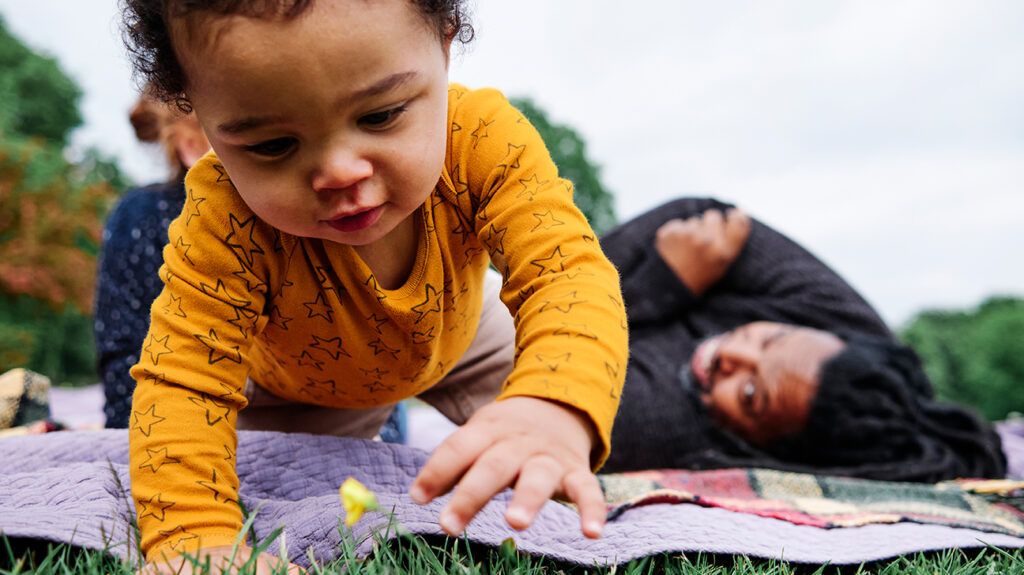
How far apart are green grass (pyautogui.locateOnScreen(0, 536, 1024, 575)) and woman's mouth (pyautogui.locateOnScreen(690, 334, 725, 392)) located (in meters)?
1.54

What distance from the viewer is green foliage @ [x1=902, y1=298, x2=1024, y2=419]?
4.19 metres

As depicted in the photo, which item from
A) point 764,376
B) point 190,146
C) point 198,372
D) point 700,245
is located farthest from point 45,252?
point 198,372

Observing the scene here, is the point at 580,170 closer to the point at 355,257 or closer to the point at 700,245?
the point at 700,245

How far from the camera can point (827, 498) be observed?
1.87 meters

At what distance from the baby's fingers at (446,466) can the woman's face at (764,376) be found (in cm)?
204

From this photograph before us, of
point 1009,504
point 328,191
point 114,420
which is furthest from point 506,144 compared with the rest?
point 1009,504

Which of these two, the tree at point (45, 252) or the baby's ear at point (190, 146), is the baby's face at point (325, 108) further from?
the tree at point (45, 252)

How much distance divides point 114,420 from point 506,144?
1.33 metres

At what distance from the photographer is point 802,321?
292 cm

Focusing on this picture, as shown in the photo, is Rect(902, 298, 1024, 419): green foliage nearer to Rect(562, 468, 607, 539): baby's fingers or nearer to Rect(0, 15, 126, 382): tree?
Rect(562, 468, 607, 539): baby's fingers

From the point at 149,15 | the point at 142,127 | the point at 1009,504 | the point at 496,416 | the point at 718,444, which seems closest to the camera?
the point at 496,416

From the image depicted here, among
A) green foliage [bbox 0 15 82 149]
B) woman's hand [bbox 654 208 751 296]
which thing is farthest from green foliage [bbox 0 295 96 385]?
woman's hand [bbox 654 208 751 296]

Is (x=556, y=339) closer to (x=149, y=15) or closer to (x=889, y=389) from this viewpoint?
(x=149, y=15)

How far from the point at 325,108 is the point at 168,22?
275 millimetres
